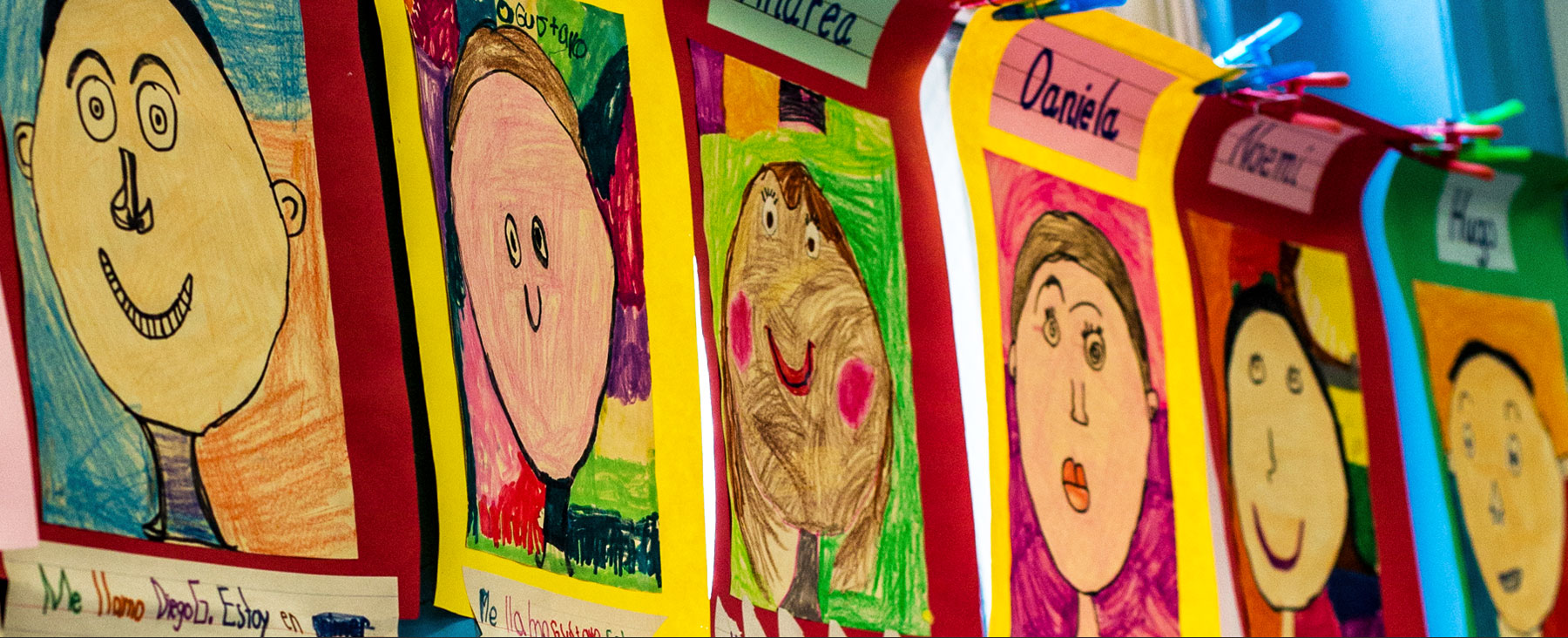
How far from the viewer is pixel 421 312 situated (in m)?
0.92

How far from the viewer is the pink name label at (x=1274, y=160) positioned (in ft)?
4.39

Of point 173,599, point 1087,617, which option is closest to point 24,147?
point 173,599

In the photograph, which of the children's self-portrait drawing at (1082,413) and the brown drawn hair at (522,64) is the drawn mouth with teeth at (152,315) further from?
the children's self-portrait drawing at (1082,413)

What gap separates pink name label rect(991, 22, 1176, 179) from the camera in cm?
110

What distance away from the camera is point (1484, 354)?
166 centimetres

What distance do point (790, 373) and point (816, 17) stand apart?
0.93 ft

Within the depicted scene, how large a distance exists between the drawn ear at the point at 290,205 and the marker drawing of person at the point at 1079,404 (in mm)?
642

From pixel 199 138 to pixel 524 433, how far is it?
31 centimetres

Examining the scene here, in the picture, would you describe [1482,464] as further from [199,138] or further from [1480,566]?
[199,138]

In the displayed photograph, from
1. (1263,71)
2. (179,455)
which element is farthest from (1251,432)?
(179,455)

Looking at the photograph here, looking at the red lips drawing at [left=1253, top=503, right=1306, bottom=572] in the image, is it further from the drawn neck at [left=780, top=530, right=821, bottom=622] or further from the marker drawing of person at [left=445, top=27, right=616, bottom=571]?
the marker drawing of person at [left=445, top=27, right=616, bottom=571]

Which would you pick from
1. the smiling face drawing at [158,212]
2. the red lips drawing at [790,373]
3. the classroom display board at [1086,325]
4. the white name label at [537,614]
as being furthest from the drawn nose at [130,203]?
the classroom display board at [1086,325]

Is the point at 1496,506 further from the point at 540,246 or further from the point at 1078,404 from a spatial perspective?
the point at 540,246

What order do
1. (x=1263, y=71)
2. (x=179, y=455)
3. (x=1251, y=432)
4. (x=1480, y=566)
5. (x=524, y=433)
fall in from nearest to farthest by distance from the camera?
(x=179, y=455)
(x=524, y=433)
(x=1263, y=71)
(x=1251, y=432)
(x=1480, y=566)
